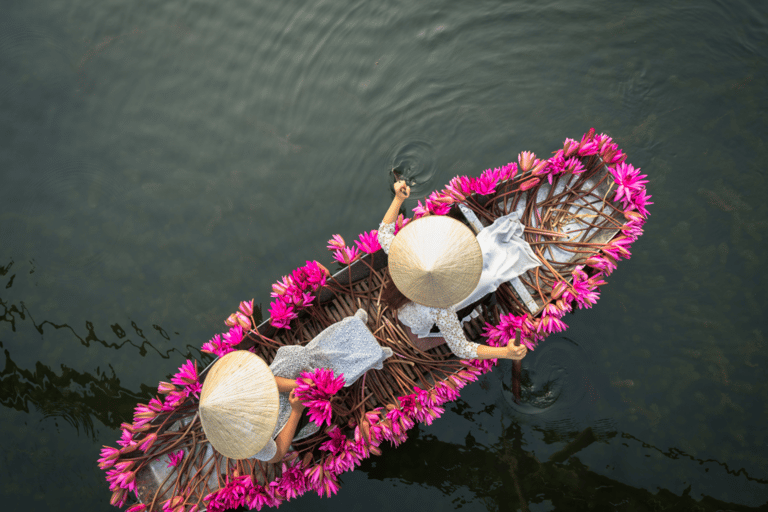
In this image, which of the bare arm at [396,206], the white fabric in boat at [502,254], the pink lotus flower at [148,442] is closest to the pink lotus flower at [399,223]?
the bare arm at [396,206]

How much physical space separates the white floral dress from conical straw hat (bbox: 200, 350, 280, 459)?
99 centimetres

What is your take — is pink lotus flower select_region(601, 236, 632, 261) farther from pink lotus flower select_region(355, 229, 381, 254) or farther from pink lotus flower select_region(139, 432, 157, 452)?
pink lotus flower select_region(139, 432, 157, 452)

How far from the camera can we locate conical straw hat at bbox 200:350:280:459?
7.39ft

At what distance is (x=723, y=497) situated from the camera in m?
3.40

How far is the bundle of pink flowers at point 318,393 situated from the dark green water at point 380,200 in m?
1.27

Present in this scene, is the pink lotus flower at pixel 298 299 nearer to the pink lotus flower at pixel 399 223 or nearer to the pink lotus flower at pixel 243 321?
the pink lotus flower at pixel 243 321

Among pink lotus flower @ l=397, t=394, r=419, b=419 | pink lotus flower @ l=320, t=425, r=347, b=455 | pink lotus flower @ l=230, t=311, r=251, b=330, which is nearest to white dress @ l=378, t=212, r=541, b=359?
pink lotus flower @ l=397, t=394, r=419, b=419

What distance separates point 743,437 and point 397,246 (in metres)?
3.11

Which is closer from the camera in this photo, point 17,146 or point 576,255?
point 576,255

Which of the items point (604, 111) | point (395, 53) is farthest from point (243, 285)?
point (604, 111)

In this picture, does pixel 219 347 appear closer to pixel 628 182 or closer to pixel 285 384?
pixel 285 384

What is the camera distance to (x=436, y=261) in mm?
2322

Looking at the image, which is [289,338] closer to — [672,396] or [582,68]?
[672,396]

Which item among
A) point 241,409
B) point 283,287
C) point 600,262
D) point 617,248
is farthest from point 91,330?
point 617,248
